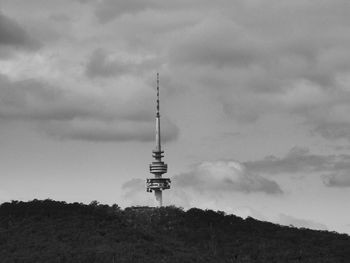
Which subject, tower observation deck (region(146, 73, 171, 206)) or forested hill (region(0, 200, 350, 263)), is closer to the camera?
forested hill (region(0, 200, 350, 263))

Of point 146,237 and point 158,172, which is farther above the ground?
point 158,172

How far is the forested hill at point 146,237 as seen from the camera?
179 feet

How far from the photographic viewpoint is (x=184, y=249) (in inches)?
2283

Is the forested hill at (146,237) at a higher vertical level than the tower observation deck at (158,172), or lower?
lower

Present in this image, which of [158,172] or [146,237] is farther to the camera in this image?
[158,172]

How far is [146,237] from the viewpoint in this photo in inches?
2368

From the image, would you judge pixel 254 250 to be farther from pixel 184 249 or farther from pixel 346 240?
pixel 346 240

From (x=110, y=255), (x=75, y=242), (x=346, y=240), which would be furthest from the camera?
(x=346, y=240)

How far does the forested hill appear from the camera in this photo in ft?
179

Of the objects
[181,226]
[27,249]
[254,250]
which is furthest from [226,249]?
[27,249]

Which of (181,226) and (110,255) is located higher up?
(181,226)

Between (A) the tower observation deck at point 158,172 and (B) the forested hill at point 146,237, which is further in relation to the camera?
(A) the tower observation deck at point 158,172

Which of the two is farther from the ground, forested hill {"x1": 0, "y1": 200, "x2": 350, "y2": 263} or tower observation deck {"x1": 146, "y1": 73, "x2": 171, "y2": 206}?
tower observation deck {"x1": 146, "y1": 73, "x2": 171, "y2": 206}

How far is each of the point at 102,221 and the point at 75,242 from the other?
258 inches
